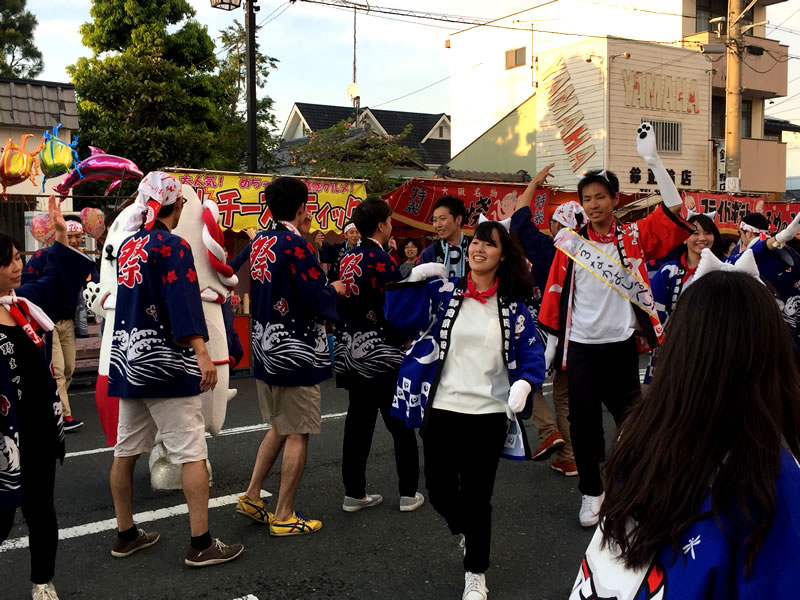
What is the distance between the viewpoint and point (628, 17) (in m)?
24.0

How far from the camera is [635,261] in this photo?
15.3ft

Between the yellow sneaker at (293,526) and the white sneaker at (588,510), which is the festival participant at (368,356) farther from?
the white sneaker at (588,510)

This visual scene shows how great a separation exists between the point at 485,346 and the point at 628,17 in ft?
76.0

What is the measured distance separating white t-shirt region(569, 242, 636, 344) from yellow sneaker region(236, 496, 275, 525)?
6.96ft

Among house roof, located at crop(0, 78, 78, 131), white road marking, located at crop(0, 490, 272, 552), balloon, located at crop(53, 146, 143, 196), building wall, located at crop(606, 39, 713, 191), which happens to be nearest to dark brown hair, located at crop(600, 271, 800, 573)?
white road marking, located at crop(0, 490, 272, 552)

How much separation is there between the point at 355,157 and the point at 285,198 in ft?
50.1

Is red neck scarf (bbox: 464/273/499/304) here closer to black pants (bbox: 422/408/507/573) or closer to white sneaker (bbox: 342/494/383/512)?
black pants (bbox: 422/408/507/573)

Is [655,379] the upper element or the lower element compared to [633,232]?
lower

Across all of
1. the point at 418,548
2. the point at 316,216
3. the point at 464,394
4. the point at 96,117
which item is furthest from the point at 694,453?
the point at 96,117

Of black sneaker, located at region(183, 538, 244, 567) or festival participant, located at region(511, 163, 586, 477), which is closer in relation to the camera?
black sneaker, located at region(183, 538, 244, 567)

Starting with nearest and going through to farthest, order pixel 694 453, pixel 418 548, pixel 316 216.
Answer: pixel 694 453 → pixel 418 548 → pixel 316 216

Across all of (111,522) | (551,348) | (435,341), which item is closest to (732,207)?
(551,348)

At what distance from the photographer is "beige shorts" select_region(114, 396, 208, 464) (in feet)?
12.8

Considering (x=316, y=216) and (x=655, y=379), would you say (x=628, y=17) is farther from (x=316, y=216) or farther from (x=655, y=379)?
(x=655, y=379)
